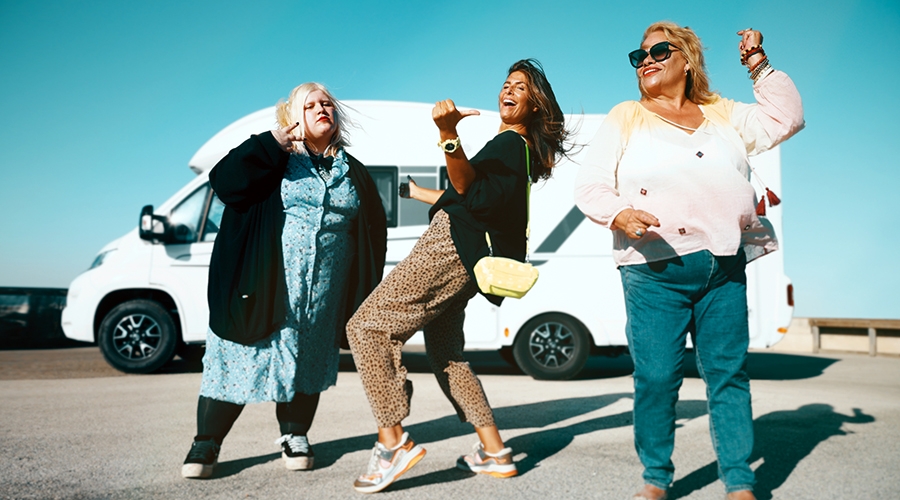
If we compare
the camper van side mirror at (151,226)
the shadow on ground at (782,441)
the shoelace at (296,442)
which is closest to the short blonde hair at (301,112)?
the shoelace at (296,442)

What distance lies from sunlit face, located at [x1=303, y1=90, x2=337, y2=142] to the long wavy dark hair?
2.76 ft

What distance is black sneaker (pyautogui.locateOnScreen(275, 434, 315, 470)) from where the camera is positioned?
111 inches

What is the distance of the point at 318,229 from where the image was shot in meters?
2.83

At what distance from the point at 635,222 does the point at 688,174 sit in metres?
0.29

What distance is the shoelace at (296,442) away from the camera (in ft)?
9.42

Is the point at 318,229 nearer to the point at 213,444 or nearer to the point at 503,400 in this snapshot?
the point at 213,444

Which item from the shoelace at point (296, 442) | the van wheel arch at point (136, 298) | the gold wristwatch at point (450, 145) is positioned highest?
A: the gold wristwatch at point (450, 145)

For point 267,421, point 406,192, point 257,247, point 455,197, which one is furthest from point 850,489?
point 267,421

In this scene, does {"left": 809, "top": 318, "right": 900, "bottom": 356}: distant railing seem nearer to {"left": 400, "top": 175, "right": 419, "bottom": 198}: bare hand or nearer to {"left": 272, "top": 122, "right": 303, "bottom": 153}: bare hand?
{"left": 400, "top": 175, "right": 419, "bottom": 198}: bare hand

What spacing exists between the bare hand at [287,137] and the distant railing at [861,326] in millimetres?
12625

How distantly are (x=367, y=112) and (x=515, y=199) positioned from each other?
197 inches

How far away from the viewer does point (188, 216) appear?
22.9 ft

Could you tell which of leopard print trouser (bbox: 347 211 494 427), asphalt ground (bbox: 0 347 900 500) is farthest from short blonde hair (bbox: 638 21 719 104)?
asphalt ground (bbox: 0 347 900 500)

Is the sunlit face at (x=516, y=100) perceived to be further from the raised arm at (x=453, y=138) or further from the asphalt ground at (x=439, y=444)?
the asphalt ground at (x=439, y=444)
